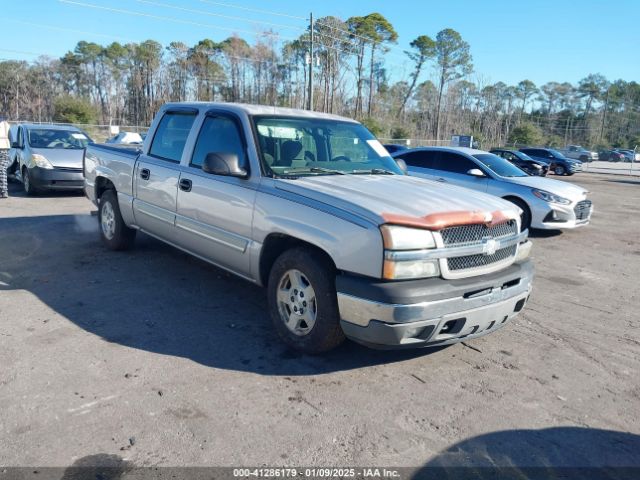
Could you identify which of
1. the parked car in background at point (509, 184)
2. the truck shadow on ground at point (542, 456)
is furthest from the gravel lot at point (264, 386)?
the parked car in background at point (509, 184)

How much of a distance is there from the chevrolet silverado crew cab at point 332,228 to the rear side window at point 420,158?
5.62 meters

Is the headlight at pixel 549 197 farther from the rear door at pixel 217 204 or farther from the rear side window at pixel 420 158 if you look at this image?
the rear door at pixel 217 204

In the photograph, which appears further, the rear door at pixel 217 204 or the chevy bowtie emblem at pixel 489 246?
the rear door at pixel 217 204

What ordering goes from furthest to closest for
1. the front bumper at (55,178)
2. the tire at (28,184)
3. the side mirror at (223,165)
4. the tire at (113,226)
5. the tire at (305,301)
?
the tire at (28,184), the front bumper at (55,178), the tire at (113,226), the side mirror at (223,165), the tire at (305,301)

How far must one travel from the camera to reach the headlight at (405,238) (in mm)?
3199

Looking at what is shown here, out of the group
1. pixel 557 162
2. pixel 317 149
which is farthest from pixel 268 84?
pixel 317 149

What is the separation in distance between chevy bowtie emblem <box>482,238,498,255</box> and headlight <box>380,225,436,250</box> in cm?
49

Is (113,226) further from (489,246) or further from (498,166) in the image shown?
(498,166)

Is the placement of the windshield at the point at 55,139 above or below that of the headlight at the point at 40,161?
above

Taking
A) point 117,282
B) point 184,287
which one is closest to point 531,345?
→ point 184,287

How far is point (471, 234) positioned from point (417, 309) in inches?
29.6

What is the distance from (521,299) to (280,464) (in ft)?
7.53

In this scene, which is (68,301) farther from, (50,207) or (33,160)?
(33,160)

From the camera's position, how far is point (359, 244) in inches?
130
